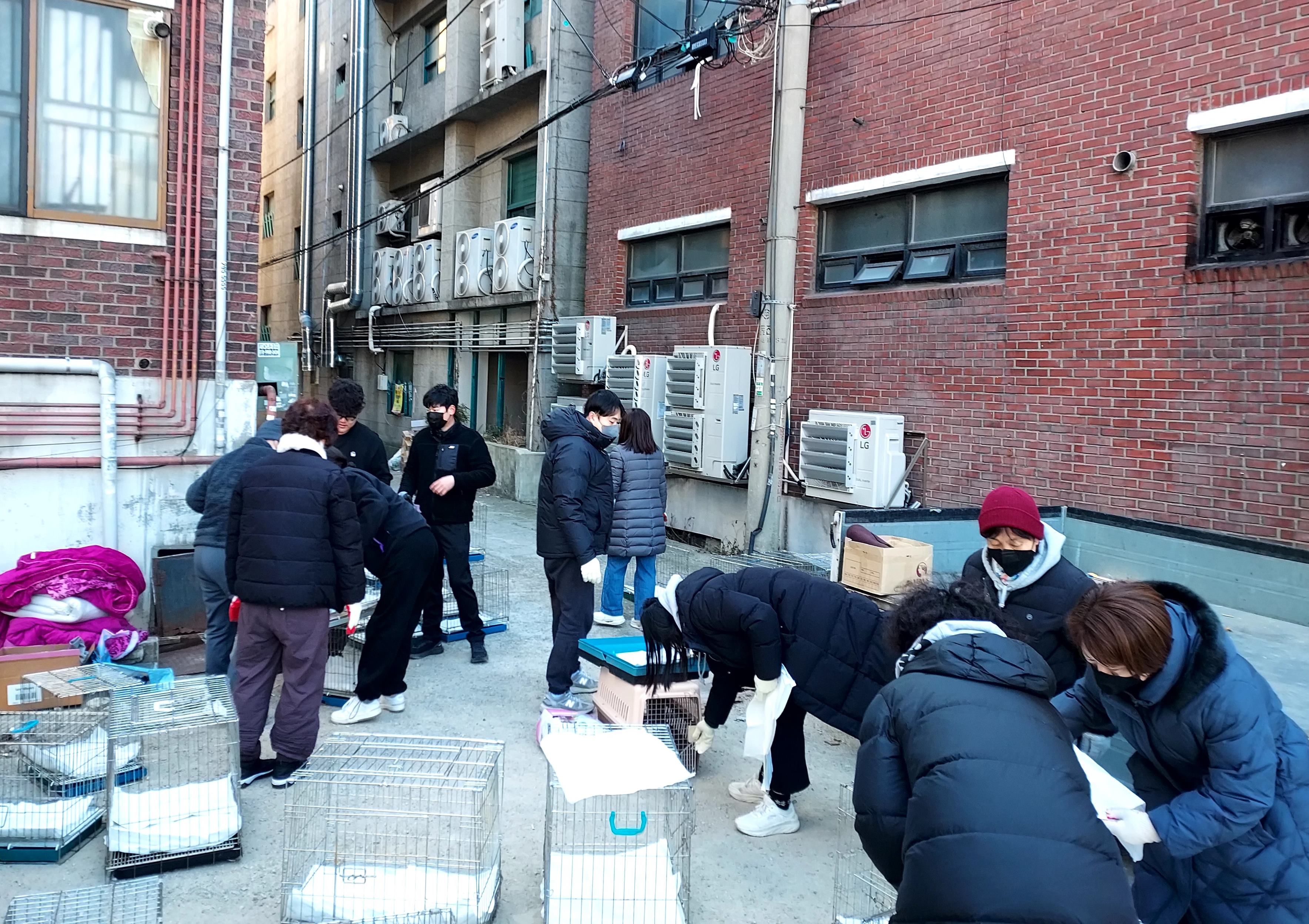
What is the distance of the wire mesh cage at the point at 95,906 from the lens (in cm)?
321

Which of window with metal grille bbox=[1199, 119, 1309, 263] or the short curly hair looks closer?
the short curly hair

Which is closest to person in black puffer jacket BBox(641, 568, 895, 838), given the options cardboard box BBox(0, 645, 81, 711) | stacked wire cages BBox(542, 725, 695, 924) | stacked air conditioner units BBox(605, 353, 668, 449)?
stacked wire cages BBox(542, 725, 695, 924)

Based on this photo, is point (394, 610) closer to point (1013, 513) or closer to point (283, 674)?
point (283, 674)

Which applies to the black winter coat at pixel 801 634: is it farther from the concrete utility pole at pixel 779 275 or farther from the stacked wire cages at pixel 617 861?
the concrete utility pole at pixel 779 275

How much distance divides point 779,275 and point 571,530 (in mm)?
4899

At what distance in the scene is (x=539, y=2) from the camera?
14484mm

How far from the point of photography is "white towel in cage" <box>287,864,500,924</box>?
3.29m

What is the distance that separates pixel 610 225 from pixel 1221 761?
11.1m

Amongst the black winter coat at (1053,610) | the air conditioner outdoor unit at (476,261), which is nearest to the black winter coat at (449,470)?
the black winter coat at (1053,610)

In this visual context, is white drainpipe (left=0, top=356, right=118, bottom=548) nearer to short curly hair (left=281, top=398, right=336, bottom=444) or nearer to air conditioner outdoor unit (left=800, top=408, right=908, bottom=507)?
short curly hair (left=281, top=398, right=336, bottom=444)

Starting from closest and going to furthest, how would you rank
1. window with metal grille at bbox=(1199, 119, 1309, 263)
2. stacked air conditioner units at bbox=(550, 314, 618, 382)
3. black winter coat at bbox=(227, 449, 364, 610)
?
black winter coat at bbox=(227, 449, 364, 610), window with metal grille at bbox=(1199, 119, 1309, 263), stacked air conditioner units at bbox=(550, 314, 618, 382)

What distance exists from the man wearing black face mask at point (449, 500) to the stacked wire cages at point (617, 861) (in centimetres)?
297

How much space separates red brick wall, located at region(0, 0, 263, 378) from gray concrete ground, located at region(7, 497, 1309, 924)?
3.27 metres

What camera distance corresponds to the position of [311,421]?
4.54 m
